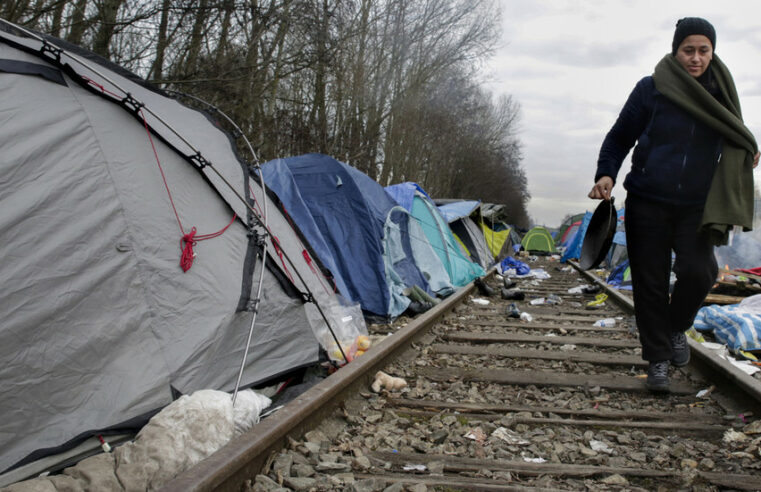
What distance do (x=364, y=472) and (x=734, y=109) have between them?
8.73 ft

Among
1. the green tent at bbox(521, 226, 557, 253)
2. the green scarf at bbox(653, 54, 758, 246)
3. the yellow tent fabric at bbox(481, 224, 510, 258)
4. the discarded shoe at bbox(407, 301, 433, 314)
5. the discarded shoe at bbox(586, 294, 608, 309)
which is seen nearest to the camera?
the green scarf at bbox(653, 54, 758, 246)

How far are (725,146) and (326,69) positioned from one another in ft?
25.9

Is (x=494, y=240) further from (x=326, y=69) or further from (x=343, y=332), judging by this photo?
(x=343, y=332)

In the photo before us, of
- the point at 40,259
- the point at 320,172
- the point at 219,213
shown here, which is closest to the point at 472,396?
the point at 219,213

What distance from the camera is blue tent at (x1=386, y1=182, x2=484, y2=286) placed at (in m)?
8.20

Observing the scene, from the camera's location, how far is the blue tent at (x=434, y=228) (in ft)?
26.9

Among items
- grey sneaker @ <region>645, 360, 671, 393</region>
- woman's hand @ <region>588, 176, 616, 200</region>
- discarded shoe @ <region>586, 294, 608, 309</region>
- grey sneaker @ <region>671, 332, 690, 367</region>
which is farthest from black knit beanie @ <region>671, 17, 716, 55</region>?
discarded shoe @ <region>586, 294, 608, 309</region>

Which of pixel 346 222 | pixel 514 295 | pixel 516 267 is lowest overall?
pixel 516 267

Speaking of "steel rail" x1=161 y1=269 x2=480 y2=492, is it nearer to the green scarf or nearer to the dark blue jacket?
the dark blue jacket

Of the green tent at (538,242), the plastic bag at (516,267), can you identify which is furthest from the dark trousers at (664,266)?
the green tent at (538,242)

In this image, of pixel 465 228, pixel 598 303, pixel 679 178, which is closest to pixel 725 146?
pixel 679 178

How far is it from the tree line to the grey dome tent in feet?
8.86

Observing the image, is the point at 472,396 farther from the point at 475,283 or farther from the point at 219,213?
the point at 475,283

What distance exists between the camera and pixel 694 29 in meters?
2.82
